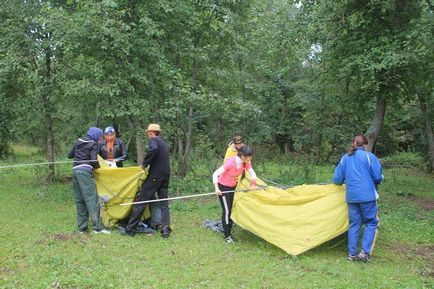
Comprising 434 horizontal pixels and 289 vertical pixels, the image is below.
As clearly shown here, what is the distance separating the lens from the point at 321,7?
11.9m

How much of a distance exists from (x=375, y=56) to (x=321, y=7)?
228 centimetres

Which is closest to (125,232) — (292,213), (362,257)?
(292,213)

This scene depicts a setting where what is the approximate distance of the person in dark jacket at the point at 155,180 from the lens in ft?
25.0

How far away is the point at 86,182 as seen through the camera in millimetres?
7699

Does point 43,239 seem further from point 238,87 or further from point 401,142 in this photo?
point 401,142

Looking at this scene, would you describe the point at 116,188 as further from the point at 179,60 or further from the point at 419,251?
the point at 179,60

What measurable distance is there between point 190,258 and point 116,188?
7.33 ft

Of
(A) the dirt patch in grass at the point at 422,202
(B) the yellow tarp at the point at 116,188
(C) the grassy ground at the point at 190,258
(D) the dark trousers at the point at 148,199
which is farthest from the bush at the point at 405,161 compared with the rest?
(B) the yellow tarp at the point at 116,188

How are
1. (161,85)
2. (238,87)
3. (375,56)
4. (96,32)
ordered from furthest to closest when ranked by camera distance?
(238,87), (161,85), (375,56), (96,32)

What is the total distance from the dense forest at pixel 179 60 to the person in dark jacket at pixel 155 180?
253cm

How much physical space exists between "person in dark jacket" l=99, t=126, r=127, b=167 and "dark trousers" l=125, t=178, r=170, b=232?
3.85 ft

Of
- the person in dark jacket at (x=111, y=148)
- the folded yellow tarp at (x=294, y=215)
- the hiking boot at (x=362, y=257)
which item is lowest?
the hiking boot at (x=362, y=257)

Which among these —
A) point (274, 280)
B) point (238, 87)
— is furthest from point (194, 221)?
point (238, 87)

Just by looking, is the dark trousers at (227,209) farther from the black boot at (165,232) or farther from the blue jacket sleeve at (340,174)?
the blue jacket sleeve at (340,174)
